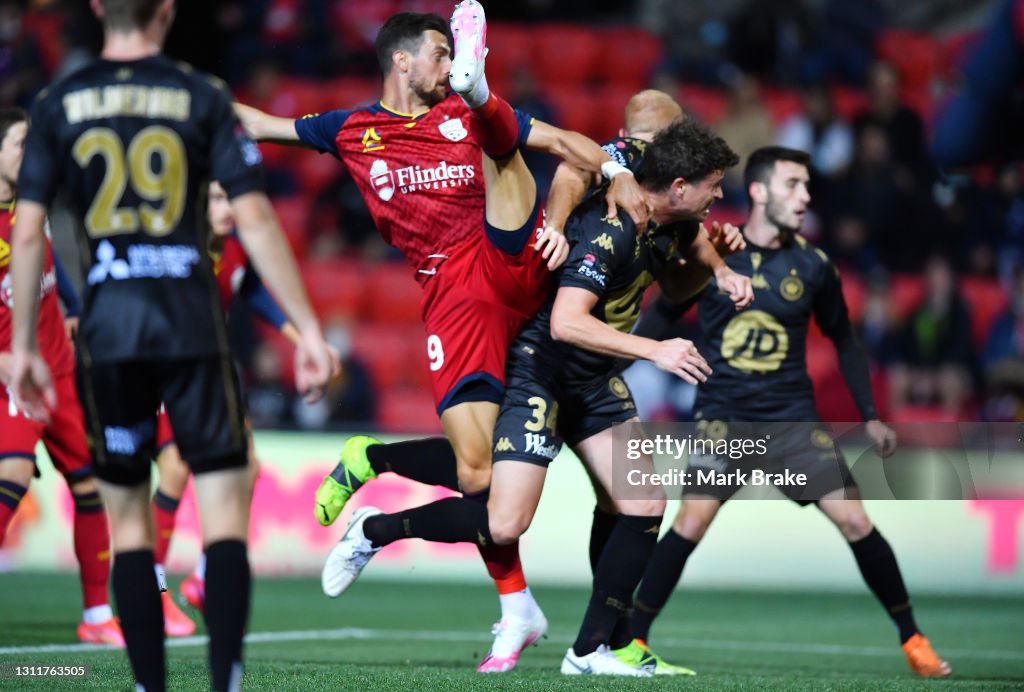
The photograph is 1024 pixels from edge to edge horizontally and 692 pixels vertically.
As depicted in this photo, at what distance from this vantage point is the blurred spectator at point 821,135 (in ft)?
45.8

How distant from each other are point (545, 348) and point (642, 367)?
607cm

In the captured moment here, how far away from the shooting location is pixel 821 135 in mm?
14031

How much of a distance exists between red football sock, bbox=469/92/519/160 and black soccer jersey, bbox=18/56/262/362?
1600mm

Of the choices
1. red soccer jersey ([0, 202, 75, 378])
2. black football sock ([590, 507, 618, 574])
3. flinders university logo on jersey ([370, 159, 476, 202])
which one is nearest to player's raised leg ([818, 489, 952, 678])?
black football sock ([590, 507, 618, 574])

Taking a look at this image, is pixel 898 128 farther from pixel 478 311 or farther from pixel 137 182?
pixel 137 182

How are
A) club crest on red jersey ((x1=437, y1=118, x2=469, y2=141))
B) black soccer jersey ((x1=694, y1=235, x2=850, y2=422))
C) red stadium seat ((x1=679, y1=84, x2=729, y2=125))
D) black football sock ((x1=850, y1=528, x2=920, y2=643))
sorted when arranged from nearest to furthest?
club crest on red jersey ((x1=437, y1=118, x2=469, y2=141)) < black football sock ((x1=850, y1=528, x2=920, y2=643)) < black soccer jersey ((x1=694, y1=235, x2=850, y2=422)) < red stadium seat ((x1=679, y1=84, x2=729, y2=125))

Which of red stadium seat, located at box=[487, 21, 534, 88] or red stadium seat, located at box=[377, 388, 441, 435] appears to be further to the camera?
red stadium seat, located at box=[487, 21, 534, 88]

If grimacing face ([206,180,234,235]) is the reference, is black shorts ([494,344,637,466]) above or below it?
below

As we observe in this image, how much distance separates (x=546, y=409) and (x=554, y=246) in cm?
73

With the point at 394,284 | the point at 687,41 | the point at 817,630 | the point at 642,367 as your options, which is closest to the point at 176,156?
the point at 817,630

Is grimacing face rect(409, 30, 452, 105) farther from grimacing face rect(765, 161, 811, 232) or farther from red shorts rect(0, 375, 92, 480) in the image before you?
red shorts rect(0, 375, 92, 480)

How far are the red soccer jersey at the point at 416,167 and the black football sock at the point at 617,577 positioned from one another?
4.79ft

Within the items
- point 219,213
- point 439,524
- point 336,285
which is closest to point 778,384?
point 439,524

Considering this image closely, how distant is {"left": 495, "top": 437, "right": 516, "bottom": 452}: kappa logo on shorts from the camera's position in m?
5.71
